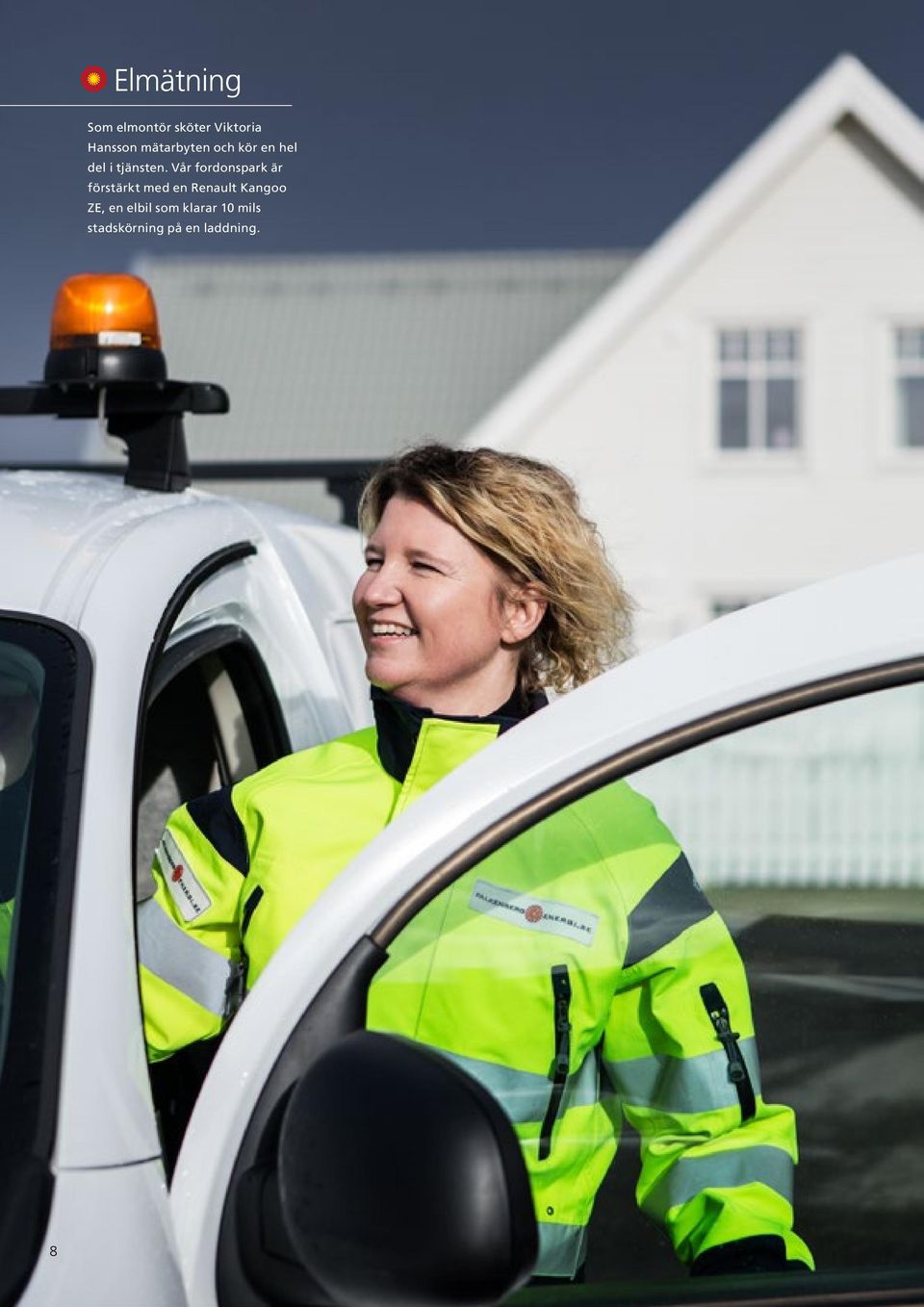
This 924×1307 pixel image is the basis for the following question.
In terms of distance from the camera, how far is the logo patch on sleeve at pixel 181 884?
1.74 meters

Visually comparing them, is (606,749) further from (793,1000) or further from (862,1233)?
(862,1233)

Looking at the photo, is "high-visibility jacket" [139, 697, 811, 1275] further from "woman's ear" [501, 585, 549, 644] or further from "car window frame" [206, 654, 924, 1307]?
"woman's ear" [501, 585, 549, 644]

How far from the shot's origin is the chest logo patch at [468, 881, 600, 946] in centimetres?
133

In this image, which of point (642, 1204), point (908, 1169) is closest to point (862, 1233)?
point (908, 1169)

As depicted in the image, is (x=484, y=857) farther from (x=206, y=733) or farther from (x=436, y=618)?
(x=206, y=733)

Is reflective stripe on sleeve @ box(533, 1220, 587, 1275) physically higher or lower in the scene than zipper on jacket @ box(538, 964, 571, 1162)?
lower

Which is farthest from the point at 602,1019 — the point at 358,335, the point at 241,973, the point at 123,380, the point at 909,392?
the point at 358,335

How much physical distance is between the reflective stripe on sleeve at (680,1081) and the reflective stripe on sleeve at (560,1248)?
11 centimetres

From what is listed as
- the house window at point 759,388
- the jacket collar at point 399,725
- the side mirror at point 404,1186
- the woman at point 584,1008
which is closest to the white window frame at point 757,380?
the house window at point 759,388

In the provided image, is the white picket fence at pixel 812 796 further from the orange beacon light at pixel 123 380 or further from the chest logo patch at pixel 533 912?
the orange beacon light at pixel 123 380

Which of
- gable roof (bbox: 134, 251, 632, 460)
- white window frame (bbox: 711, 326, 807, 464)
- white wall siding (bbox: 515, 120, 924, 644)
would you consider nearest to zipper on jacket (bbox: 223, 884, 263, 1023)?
white wall siding (bbox: 515, 120, 924, 644)

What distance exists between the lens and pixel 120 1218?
4.22ft

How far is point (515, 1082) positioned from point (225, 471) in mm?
1673

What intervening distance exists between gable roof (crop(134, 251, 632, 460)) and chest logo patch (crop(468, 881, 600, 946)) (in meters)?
27.2
